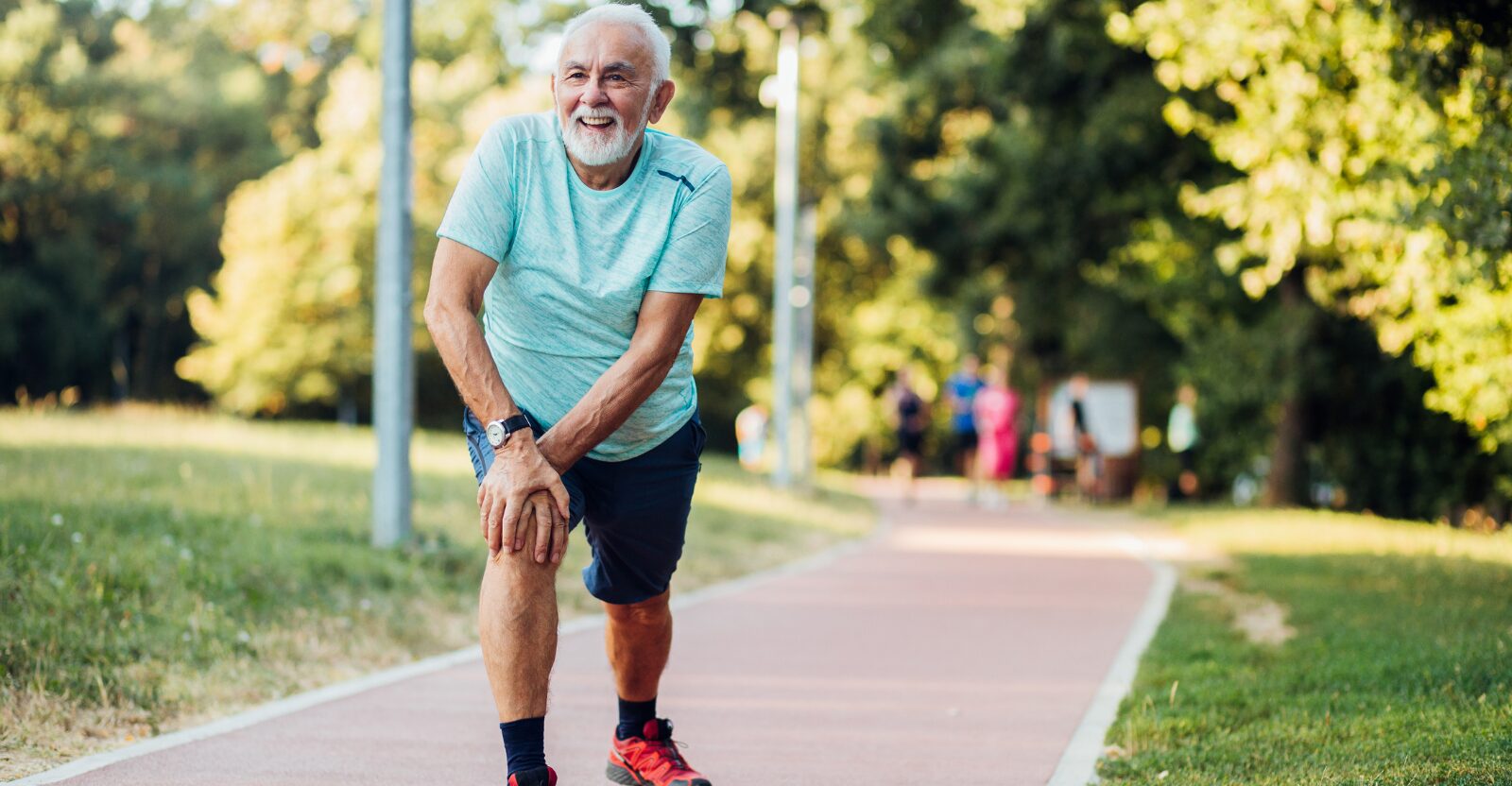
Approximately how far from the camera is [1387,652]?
25.3ft

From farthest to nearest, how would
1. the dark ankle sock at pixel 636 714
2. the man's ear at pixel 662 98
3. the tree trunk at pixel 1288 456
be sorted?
the tree trunk at pixel 1288 456 < the dark ankle sock at pixel 636 714 < the man's ear at pixel 662 98

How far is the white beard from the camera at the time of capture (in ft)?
13.9

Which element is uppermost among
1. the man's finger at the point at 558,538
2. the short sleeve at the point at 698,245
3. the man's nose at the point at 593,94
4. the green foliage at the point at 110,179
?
the green foliage at the point at 110,179

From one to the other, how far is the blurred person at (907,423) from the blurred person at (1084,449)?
2376 millimetres

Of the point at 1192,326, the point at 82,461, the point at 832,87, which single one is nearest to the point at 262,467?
the point at 82,461

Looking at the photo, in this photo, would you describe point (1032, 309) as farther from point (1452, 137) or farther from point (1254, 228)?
point (1452, 137)

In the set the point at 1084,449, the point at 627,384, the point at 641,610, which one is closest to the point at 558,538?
the point at 627,384

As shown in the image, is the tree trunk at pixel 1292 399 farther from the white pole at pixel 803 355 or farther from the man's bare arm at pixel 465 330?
the man's bare arm at pixel 465 330

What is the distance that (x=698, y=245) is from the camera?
430 cm

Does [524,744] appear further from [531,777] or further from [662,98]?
[662,98]

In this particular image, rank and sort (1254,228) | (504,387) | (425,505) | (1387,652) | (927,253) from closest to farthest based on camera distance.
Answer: (504,387) → (1387,652) → (425,505) → (1254,228) → (927,253)

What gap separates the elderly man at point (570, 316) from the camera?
4105mm

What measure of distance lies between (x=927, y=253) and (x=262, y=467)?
1715cm

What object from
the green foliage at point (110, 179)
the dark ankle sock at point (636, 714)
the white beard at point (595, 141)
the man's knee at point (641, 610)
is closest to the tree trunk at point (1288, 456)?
the dark ankle sock at point (636, 714)
